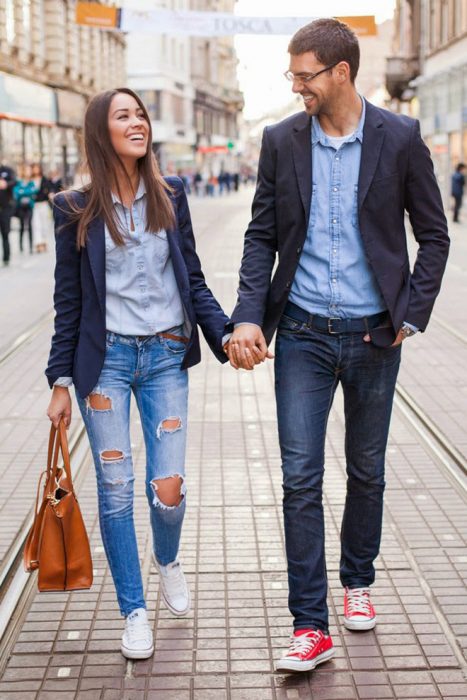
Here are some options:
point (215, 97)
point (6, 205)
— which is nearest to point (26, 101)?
point (6, 205)

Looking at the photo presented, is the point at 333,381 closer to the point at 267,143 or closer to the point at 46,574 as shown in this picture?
the point at 267,143

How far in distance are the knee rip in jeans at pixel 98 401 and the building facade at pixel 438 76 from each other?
33534 millimetres

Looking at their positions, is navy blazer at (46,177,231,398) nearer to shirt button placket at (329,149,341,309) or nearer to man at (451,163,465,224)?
shirt button placket at (329,149,341,309)

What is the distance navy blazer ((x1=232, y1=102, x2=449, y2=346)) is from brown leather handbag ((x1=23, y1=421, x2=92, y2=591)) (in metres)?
0.83

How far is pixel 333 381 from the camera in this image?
398 cm

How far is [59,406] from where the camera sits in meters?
3.99

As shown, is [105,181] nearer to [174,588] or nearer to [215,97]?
[174,588]

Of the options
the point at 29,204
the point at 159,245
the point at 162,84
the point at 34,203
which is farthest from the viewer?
the point at 162,84

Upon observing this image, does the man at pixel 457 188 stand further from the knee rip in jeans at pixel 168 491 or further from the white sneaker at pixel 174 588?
the knee rip in jeans at pixel 168 491

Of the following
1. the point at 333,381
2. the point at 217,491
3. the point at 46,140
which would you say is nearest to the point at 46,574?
the point at 333,381

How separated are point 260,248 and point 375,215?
416 millimetres

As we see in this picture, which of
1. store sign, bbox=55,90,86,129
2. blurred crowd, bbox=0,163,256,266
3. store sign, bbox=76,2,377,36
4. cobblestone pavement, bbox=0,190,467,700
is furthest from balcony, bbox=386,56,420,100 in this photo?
cobblestone pavement, bbox=0,190,467,700

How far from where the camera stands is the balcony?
49719 mm

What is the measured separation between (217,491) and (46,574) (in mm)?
2293
